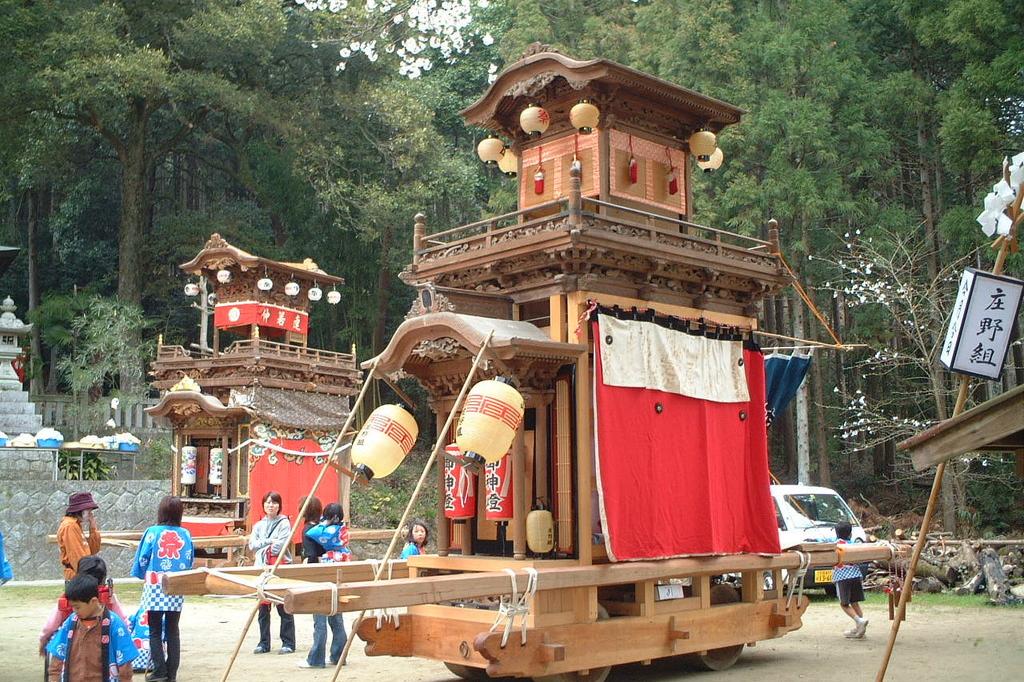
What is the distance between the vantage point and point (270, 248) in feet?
102

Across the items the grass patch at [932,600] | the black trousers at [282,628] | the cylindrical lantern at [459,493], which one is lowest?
the grass patch at [932,600]

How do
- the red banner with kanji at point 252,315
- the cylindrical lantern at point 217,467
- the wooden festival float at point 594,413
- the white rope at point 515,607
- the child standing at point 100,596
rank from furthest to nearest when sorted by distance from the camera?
the red banner with kanji at point 252,315 < the cylindrical lantern at point 217,467 < the wooden festival float at point 594,413 < the white rope at point 515,607 < the child standing at point 100,596

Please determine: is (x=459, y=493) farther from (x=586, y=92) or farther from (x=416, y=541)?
(x=586, y=92)

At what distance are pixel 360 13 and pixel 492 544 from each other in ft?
79.1

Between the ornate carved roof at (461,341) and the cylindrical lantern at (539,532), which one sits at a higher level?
the ornate carved roof at (461,341)

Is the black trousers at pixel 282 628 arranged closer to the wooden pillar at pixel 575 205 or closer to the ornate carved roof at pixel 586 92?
the wooden pillar at pixel 575 205

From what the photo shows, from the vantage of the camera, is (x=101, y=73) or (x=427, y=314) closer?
(x=427, y=314)

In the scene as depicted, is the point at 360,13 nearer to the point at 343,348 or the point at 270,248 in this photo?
the point at 270,248

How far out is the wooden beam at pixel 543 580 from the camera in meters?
6.78

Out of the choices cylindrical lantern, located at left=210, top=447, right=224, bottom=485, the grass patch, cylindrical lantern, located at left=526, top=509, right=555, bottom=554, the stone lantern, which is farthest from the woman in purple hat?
the stone lantern

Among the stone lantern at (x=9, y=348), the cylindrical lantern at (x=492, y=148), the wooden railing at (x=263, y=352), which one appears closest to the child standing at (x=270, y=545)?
the cylindrical lantern at (x=492, y=148)

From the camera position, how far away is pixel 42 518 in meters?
19.3

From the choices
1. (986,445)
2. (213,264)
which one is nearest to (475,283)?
(986,445)

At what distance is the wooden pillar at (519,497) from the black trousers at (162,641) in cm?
295
